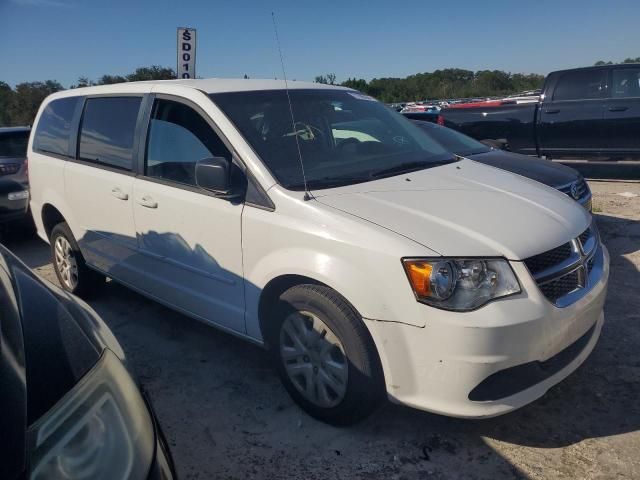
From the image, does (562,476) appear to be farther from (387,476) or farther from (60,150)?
(60,150)

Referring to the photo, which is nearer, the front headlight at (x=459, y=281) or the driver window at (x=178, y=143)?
the front headlight at (x=459, y=281)

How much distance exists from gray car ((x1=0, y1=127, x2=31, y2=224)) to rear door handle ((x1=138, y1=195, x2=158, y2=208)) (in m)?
4.15

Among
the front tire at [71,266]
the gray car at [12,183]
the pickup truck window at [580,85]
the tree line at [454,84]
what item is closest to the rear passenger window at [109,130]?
the front tire at [71,266]

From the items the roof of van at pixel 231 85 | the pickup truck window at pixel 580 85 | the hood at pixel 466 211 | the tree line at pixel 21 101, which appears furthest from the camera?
the tree line at pixel 21 101

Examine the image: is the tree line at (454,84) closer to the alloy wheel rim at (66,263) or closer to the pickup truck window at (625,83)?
the pickup truck window at (625,83)

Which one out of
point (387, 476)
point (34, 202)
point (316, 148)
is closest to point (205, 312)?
point (316, 148)

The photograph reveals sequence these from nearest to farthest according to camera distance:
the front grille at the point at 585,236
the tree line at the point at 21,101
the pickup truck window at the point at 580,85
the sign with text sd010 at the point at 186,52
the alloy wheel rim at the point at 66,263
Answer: the front grille at the point at 585,236, the alloy wheel rim at the point at 66,263, the sign with text sd010 at the point at 186,52, the pickup truck window at the point at 580,85, the tree line at the point at 21,101

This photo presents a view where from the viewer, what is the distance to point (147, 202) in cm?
358

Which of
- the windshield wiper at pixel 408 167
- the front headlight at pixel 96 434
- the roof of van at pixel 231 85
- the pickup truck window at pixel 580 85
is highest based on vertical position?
the pickup truck window at pixel 580 85

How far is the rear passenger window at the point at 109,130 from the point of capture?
386cm

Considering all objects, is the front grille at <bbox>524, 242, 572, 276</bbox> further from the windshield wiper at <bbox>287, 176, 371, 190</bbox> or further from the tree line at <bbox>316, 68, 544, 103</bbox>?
the tree line at <bbox>316, 68, 544, 103</bbox>

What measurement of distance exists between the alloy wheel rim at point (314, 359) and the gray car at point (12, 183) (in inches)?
213

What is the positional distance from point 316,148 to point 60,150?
258 centimetres

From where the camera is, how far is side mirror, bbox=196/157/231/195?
290 centimetres
